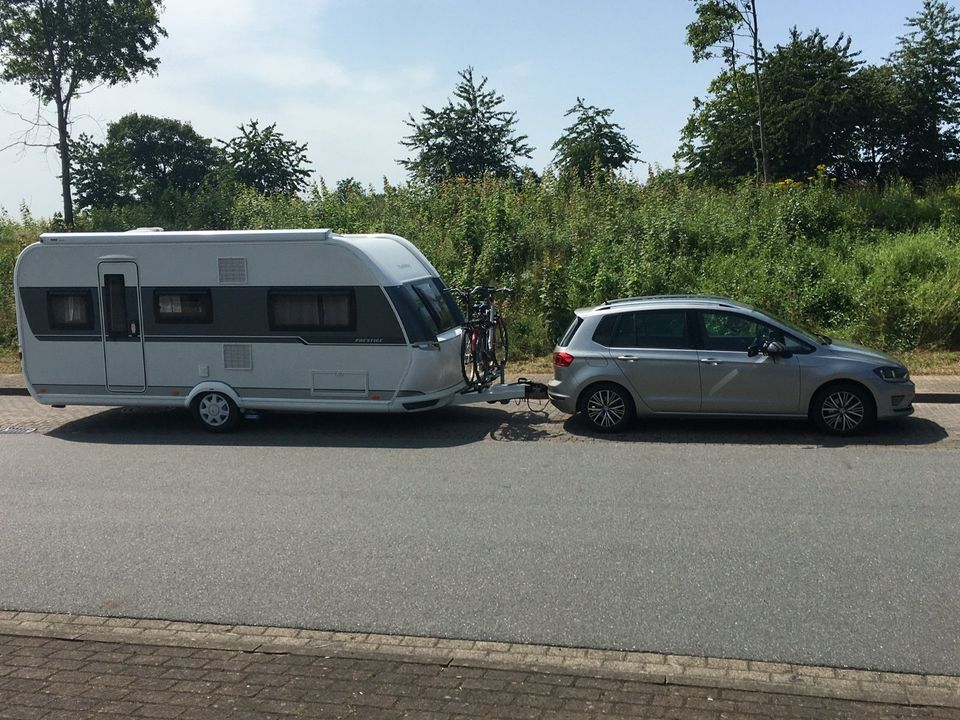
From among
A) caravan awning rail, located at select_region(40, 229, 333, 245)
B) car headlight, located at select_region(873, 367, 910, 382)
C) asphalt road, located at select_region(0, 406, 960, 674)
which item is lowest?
asphalt road, located at select_region(0, 406, 960, 674)

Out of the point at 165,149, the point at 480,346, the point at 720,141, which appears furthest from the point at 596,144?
the point at 165,149

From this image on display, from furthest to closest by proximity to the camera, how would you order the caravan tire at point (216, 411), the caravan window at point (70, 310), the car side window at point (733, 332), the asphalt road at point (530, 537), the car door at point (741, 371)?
the caravan window at point (70, 310), the caravan tire at point (216, 411), the car side window at point (733, 332), the car door at point (741, 371), the asphalt road at point (530, 537)

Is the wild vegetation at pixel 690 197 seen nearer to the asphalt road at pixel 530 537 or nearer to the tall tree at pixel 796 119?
the tall tree at pixel 796 119

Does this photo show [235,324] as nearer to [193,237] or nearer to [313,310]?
[313,310]

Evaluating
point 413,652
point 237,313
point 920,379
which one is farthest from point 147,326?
point 920,379

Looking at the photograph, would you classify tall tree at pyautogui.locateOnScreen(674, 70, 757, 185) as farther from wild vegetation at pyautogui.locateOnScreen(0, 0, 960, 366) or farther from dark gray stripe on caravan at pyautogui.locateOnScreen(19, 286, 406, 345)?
dark gray stripe on caravan at pyautogui.locateOnScreen(19, 286, 406, 345)

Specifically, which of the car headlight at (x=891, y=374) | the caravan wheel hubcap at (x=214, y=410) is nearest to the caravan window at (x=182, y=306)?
the caravan wheel hubcap at (x=214, y=410)

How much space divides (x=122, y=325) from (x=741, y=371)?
26.3 feet

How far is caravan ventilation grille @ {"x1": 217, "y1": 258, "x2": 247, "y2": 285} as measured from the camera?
12094 millimetres

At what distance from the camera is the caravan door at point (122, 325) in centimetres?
1242

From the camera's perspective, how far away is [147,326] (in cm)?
1239

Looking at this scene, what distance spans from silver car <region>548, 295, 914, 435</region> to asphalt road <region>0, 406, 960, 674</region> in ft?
1.33

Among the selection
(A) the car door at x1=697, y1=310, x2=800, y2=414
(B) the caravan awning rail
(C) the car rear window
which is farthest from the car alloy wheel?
(B) the caravan awning rail

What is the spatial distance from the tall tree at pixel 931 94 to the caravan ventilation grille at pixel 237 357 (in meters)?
27.6
